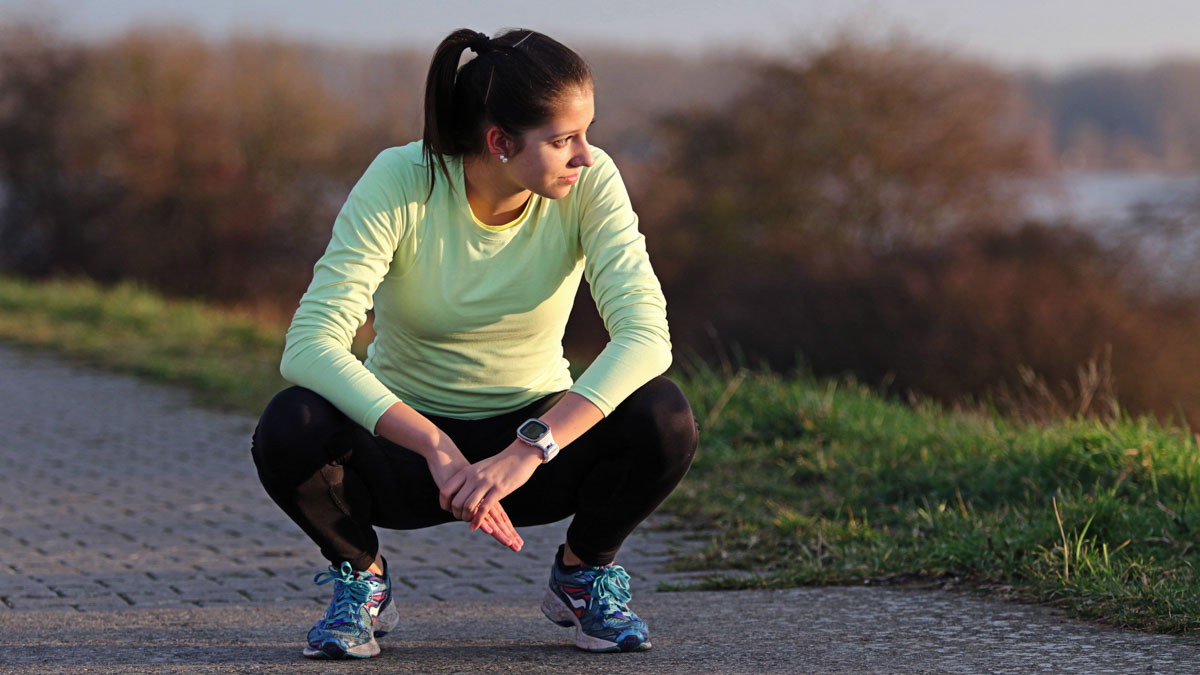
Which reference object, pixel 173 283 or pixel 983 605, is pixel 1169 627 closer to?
pixel 983 605

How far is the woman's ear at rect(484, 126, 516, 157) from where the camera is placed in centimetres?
303

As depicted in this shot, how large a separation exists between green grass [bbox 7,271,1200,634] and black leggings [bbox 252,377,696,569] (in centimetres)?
102

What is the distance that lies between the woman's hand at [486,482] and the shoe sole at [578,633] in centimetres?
50

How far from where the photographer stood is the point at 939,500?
4.89 meters

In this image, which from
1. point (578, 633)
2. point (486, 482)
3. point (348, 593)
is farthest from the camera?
point (578, 633)

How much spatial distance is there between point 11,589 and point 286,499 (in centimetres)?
154

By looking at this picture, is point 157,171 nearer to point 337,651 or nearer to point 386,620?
point 386,620

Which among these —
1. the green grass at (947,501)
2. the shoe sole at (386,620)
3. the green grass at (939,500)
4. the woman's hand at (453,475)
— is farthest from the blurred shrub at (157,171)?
the woman's hand at (453,475)

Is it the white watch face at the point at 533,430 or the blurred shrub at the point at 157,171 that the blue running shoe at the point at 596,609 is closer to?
the white watch face at the point at 533,430

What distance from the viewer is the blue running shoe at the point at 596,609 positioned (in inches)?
124

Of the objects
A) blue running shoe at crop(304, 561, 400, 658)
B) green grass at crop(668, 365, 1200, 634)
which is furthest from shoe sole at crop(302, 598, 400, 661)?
green grass at crop(668, 365, 1200, 634)

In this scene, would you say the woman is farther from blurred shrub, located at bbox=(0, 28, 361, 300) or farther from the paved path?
blurred shrub, located at bbox=(0, 28, 361, 300)

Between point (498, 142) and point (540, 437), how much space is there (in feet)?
2.27

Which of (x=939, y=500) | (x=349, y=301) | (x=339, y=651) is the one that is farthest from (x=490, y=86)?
(x=939, y=500)
